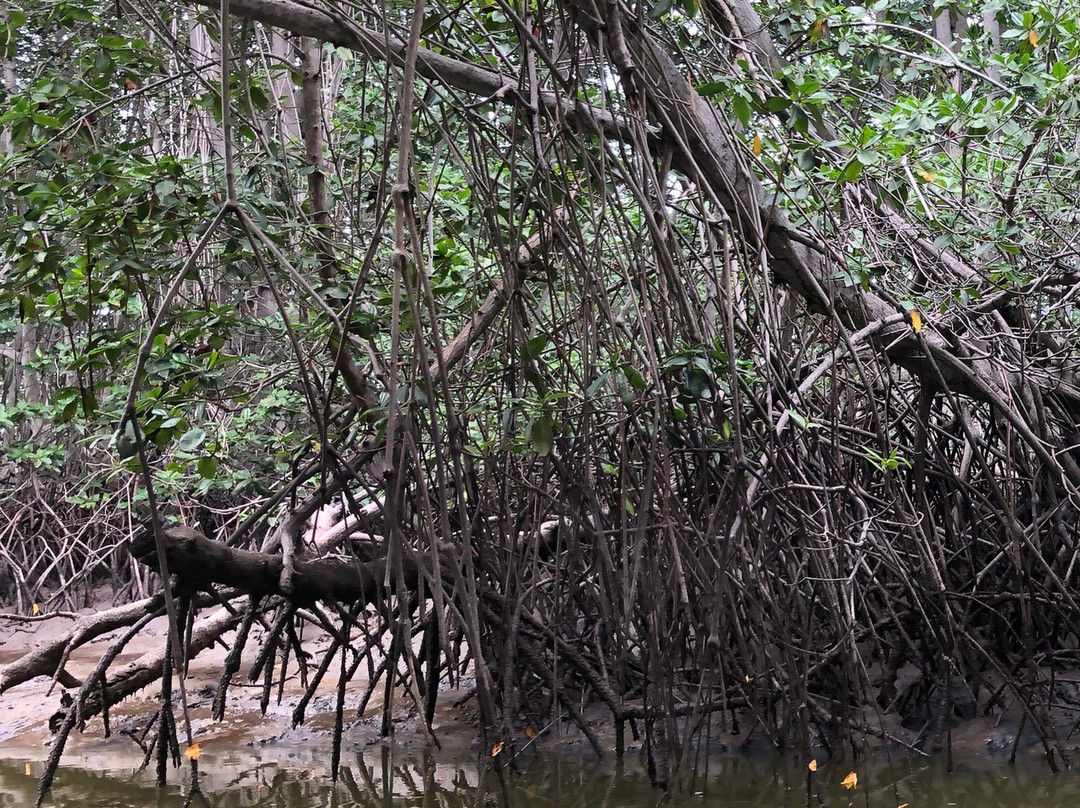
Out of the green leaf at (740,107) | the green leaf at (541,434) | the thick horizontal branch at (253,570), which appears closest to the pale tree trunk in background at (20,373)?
the thick horizontal branch at (253,570)

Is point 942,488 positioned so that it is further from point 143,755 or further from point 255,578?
point 143,755

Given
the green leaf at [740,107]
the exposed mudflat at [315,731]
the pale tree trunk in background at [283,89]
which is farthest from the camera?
the pale tree trunk in background at [283,89]

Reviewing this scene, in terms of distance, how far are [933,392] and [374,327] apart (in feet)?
5.90

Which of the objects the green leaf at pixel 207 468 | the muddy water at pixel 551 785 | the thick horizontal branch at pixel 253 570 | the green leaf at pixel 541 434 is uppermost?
the green leaf at pixel 207 468

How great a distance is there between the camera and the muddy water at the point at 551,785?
11.1 feet

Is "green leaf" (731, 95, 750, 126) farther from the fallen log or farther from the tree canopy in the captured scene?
the fallen log

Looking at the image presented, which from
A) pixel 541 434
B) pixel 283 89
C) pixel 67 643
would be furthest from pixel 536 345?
pixel 283 89

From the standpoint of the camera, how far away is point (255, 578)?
3.46 meters

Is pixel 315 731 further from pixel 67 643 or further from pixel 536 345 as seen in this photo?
pixel 536 345

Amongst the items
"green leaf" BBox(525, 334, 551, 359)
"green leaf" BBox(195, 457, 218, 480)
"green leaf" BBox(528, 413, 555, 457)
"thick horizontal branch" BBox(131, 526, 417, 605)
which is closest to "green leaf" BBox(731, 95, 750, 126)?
"green leaf" BBox(525, 334, 551, 359)

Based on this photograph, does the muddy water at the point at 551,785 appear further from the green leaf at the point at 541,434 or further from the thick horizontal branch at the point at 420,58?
the thick horizontal branch at the point at 420,58

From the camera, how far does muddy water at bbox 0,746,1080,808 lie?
3.40 meters

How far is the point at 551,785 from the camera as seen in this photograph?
3717mm

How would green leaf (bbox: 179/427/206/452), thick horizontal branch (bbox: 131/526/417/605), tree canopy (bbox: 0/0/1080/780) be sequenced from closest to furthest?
green leaf (bbox: 179/427/206/452) → tree canopy (bbox: 0/0/1080/780) → thick horizontal branch (bbox: 131/526/417/605)
